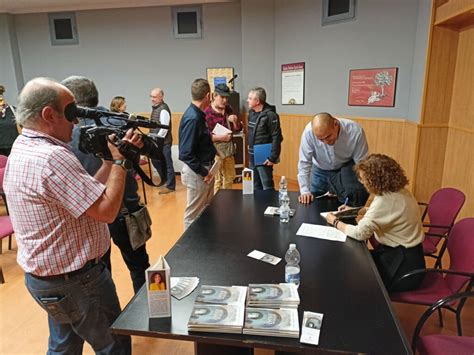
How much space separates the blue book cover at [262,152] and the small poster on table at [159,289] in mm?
2768

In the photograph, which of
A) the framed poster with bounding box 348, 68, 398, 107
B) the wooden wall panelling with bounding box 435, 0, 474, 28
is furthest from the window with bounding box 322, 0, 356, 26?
the wooden wall panelling with bounding box 435, 0, 474, 28

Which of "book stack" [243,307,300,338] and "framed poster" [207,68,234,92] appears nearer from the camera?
"book stack" [243,307,300,338]

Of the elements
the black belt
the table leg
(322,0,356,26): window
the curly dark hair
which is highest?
(322,0,356,26): window

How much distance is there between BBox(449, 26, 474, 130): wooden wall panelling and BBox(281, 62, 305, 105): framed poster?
214 centimetres

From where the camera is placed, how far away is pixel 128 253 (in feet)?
7.14

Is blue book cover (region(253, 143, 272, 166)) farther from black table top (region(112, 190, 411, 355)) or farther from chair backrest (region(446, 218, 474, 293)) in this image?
chair backrest (region(446, 218, 474, 293))

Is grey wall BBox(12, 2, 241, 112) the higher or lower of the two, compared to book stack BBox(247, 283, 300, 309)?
higher

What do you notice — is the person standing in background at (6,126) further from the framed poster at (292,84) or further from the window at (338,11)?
the window at (338,11)

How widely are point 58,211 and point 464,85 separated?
366 centimetres

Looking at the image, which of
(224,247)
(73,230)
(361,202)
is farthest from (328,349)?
(361,202)

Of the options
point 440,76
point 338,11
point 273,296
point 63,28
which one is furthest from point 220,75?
point 273,296

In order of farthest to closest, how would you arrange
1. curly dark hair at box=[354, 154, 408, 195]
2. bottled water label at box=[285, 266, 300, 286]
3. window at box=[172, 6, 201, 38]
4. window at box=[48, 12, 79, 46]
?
1. window at box=[48, 12, 79, 46]
2. window at box=[172, 6, 201, 38]
3. curly dark hair at box=[354, 154, 408, 195]
4. bottled water label at box=[285, 266, 300, 286]

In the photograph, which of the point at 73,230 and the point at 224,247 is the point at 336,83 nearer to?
the point at 224,247

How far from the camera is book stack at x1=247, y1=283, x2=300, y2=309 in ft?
4.25
